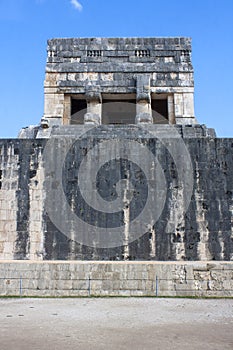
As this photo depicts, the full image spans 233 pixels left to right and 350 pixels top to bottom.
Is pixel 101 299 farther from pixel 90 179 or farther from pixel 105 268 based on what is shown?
pixel 90 179

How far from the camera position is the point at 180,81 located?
18844mm

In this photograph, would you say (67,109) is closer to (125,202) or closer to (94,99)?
(94,99)

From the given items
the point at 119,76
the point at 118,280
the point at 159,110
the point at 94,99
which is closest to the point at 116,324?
the point at 118,280

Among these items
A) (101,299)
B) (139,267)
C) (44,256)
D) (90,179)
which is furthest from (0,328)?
(90,179)

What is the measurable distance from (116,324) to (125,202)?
→ 19.3 ft

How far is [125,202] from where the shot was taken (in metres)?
11.6

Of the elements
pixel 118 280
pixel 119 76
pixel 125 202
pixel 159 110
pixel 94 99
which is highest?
pixel 119 76

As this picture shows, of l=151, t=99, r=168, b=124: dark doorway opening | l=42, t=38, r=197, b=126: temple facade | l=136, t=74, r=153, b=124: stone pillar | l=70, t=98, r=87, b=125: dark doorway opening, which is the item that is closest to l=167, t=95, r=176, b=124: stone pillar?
l=42, t=38, r=197, b=126: temple facade

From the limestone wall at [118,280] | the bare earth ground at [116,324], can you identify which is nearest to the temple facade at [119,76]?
the limestone wall at [118,280]

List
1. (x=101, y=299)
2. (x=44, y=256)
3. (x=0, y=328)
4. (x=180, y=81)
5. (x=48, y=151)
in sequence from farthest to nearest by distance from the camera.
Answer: (x=180, y=81)
(x=48, y=151)
(x=44, y=256)
(x=101, y=299)
(x=0, y=328)

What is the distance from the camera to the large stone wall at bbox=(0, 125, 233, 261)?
11203 mm

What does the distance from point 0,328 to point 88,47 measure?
53.1ft

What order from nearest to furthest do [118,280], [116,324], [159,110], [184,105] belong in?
[116,324] → [118,280] → [184,105] → [159,110]

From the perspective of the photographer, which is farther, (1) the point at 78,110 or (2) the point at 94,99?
(1) the point at 78,110
